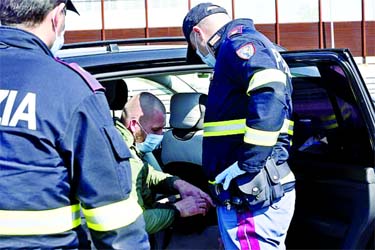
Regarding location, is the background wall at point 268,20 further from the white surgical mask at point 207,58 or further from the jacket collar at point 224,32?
the jacket collar at point 224,32

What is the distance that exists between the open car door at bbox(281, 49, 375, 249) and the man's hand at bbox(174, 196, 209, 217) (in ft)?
1.80

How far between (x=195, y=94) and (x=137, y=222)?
1.89 m

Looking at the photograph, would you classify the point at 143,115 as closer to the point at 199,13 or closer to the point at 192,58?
the point at 192,58

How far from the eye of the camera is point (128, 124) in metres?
3.16

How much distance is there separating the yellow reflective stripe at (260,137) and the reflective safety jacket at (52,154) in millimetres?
885

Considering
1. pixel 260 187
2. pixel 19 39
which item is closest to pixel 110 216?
pixel 19 39

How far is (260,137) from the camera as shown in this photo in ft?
8.16

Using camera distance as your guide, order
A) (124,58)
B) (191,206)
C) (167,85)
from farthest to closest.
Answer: (167,85) → (191,206) → (124,58)

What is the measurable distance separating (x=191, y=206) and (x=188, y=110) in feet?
1.97

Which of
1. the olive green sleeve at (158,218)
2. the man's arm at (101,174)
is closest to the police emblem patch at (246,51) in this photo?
the olive green sleeve at (158,218)

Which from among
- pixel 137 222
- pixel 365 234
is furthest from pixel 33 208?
pixel 365 234

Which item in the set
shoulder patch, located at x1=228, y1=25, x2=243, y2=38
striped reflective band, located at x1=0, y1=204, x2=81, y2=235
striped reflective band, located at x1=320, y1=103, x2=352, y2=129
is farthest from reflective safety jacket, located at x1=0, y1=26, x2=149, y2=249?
striped reflective band, located at x1=320, y1=103, x2=352, y2=129

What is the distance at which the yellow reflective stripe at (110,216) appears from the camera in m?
1.68

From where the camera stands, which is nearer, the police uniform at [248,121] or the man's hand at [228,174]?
the police uniform at [248,121]
